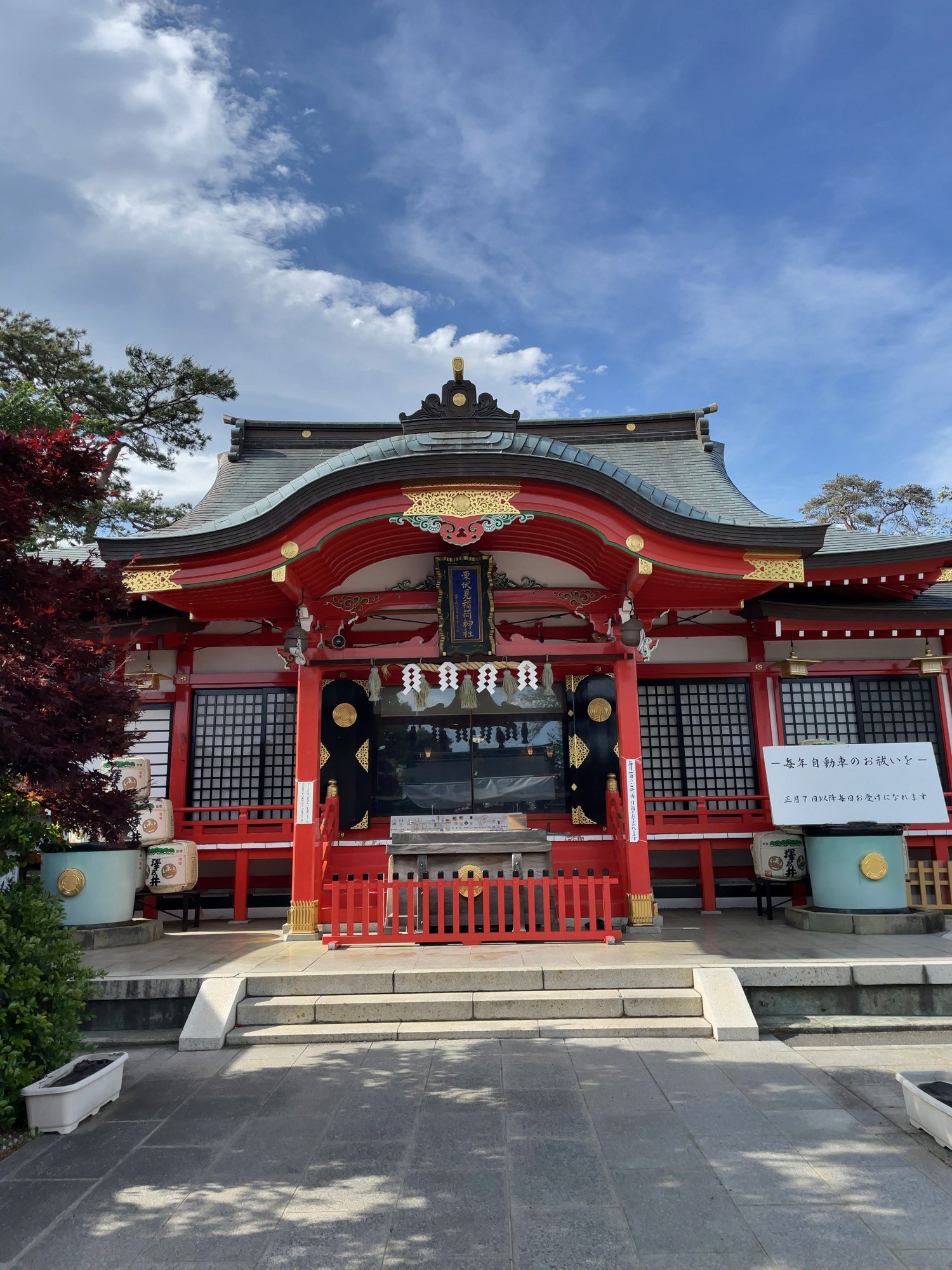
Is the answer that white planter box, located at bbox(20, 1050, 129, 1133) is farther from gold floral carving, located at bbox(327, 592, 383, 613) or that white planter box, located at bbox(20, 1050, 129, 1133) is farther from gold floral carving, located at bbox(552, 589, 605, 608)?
gold floral carving, located at bbox(552, 589, 605, 608)

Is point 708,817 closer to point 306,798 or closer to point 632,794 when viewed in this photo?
point 632,794

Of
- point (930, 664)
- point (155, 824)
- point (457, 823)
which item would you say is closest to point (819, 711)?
point (930, 664)

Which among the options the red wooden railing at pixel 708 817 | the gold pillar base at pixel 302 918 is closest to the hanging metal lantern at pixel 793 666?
the red wooden railing at pixel 708 817

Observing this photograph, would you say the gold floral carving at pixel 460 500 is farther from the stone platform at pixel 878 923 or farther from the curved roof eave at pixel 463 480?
the stone platform at pixel 878 923

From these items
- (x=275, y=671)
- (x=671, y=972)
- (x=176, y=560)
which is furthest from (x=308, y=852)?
(x=671, y=972)

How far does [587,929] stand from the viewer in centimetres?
862

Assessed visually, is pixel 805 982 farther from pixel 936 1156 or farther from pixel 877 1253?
pixel 877 1253

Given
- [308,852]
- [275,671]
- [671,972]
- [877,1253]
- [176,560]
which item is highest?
[176,560]

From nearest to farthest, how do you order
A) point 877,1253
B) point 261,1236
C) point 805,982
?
1. point 877,1253
2. point 261,1236
3. point 805,982

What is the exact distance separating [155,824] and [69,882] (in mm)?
1243

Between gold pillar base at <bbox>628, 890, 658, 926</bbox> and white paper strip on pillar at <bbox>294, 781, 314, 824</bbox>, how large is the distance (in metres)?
3.83

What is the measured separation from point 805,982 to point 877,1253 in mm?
3604

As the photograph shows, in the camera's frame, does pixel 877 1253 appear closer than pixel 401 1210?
Yes

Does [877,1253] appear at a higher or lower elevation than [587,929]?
lower
